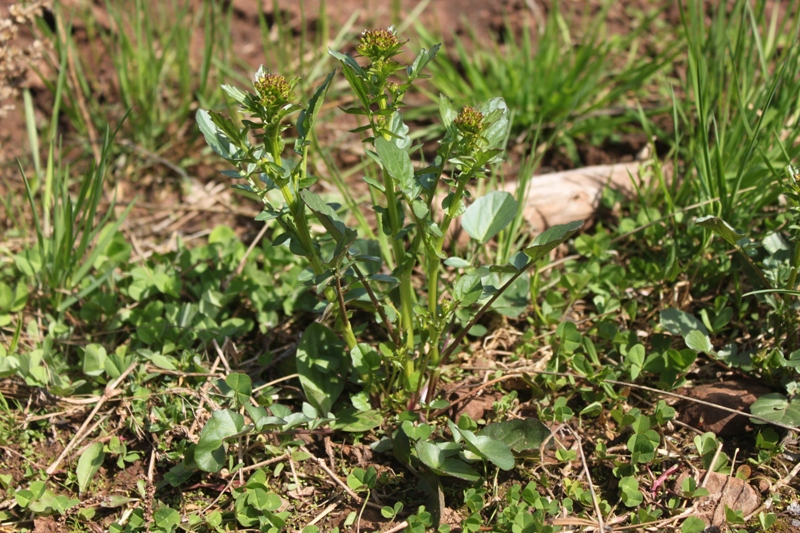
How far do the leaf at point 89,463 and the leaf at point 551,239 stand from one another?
3.89ft

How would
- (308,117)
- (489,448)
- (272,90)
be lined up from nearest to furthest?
(272,90) < (308,117) < (489,448)

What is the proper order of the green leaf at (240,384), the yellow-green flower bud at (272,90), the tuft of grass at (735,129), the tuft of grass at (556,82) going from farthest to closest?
the tuft of grass at (556,82) < the tuft of grass at (735,129) < the green leaf at (240,384) < the yellow-green flower bud at (272,90)

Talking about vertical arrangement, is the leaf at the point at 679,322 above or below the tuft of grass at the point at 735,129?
below

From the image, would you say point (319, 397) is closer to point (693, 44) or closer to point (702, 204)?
point (702, 204)

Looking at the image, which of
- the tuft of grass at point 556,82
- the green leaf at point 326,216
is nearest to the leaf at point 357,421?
the green leaf at point 326,216

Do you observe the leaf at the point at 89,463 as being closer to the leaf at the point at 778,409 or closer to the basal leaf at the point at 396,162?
the basal leaf at the point at 396,162

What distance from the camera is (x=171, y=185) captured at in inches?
117

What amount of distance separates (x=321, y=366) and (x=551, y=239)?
705 millimetres

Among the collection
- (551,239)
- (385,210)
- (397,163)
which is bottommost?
(551,239)

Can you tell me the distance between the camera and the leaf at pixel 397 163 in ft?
4.87

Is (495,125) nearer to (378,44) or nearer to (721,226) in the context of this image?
(378,44)

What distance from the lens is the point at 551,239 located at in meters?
1.58

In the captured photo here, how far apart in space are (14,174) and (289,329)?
1488mm

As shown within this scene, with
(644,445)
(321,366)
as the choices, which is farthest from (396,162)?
(644,445)
